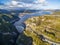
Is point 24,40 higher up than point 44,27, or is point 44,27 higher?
point 44,27

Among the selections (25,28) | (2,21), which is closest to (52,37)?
(25,28)

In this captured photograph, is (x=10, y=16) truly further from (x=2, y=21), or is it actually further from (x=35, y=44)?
(x=35, y=44)

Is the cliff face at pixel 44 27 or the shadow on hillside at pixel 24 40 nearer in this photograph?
the cliff face at pixel 44 27

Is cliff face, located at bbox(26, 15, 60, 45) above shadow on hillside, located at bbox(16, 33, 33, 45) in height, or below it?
above

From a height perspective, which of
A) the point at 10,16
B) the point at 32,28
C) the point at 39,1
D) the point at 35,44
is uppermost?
the point at 39,1

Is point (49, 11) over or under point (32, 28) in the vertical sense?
over

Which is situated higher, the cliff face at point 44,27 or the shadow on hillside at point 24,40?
the cliff face at point 44,27

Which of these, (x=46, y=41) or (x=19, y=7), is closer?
(x=46, y=41)

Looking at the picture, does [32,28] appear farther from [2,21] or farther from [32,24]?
[2,21]

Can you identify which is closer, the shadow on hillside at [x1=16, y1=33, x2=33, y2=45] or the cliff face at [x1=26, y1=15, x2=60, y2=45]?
the cliff face at [x1=26, y1=15, x2=60, y2=45]
